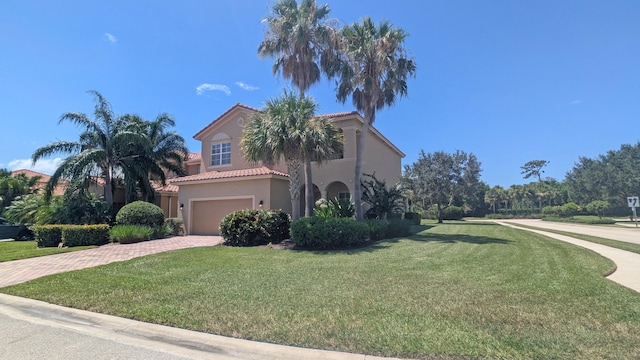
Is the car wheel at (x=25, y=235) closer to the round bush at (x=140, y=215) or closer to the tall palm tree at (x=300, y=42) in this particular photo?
the round bush at (x=140, y=215)

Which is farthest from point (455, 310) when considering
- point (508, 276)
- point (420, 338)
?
point (508, 276)

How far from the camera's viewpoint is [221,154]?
920 inches

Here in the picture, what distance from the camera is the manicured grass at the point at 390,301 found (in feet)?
14.4

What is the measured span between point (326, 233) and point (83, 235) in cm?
1144

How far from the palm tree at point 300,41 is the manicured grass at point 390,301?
1147 centimetres

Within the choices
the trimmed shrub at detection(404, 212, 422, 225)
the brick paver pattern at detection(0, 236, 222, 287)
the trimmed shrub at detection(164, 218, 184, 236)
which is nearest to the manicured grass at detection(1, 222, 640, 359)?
the brick paver pattern at detection(0, 236, 222, 287)

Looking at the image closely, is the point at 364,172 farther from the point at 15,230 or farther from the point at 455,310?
the point at 15,230

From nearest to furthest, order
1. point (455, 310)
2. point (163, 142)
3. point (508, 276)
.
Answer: point (455, 310)
point (508, 276)
point (163, 142)

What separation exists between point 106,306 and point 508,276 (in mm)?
8390

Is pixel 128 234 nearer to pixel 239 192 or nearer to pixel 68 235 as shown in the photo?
pixel 68 235

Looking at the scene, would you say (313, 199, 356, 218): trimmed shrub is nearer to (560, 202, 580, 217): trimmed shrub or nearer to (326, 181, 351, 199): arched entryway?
(326, 181, 351, 199): arched entryway

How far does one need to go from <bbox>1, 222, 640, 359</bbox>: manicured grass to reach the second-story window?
12727 mm

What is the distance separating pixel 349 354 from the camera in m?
4.09

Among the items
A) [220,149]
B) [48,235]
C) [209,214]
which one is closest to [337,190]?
[209,214]
